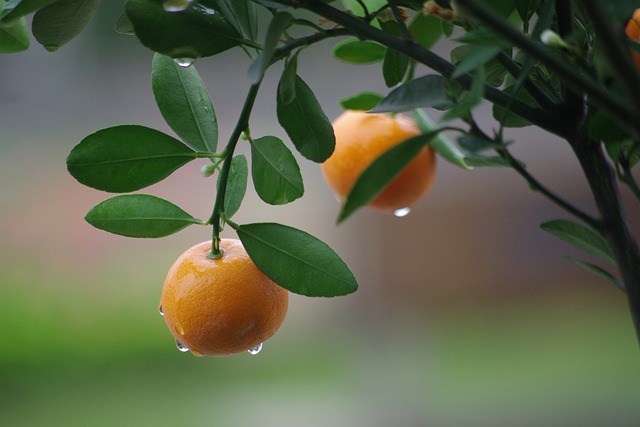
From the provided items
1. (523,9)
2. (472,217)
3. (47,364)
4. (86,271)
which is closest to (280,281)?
(523,9)

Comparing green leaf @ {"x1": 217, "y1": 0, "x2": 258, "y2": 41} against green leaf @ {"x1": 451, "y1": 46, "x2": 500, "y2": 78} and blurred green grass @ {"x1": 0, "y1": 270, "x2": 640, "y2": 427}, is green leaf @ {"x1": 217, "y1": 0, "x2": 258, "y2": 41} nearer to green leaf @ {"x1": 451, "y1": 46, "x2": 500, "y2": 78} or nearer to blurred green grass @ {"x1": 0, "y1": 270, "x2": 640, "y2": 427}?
green leaf @ {"x1": 451, "y1": 46, "x2": 500, "y2": 78}

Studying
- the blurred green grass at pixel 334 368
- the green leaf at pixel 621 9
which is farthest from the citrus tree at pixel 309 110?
the blurred green grass at pixel 334 368

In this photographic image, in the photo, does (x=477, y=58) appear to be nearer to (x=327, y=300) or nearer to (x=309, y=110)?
(x=309, y=110)

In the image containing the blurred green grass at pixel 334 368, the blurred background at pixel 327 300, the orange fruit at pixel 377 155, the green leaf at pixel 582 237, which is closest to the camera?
the green leaf at pixel 582 237

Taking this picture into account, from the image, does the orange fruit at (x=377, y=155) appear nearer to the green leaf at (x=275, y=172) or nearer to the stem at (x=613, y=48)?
the green leaf at (x=275, y=172)

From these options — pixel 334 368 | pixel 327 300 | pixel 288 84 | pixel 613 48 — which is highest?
pixel 327 300

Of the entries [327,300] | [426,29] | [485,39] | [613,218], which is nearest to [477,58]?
[485,39]
